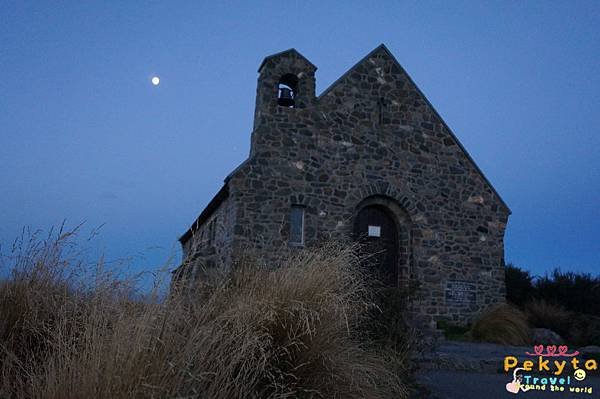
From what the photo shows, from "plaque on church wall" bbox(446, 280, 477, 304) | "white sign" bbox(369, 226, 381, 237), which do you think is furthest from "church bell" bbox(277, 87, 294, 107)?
"plaque on church wall" bbox(446, 280, 477, 304)

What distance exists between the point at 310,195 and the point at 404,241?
2.95 meters

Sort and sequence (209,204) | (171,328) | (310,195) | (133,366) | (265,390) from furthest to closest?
(209,204), (310,195), (265,390), (171,328), (133,366)

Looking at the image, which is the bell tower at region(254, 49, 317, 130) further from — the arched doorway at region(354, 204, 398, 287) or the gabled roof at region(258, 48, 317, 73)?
the arched doorway at region(354, 204, 398, 287)

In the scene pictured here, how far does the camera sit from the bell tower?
13.4 metres

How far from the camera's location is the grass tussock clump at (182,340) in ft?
9.68

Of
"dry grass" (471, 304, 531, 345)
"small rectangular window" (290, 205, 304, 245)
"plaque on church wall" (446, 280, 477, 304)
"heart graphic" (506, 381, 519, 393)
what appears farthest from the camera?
"plaque on church wall" (446, 280, 477, 304)

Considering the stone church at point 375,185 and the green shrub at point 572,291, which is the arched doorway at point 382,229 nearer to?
the stone church at point 375,185

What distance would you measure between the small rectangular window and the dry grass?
16.2 ft

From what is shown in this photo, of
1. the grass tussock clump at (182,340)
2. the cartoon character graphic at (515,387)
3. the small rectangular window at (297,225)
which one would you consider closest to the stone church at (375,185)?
the small rectangular window at (297,225)

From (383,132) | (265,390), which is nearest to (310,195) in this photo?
(383,132)

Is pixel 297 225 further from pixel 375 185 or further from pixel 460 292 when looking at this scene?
pixel 460 292

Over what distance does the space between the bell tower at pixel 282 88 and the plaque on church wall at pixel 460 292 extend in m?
6.26

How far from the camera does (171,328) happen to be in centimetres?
333

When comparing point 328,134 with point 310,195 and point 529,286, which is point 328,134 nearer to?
point 310,195
